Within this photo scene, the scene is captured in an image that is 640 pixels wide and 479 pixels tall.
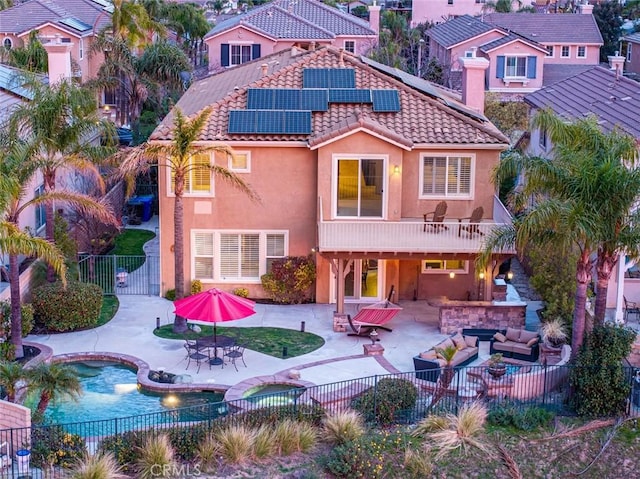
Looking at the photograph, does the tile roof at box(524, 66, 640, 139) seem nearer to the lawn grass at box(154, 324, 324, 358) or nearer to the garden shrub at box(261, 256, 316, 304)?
the garden shrub at box(261, 256, 316, 304)

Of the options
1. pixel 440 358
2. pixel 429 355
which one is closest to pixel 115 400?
pixel 429 355

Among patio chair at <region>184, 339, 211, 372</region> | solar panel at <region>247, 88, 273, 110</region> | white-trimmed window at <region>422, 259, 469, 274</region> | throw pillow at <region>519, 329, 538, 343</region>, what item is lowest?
patio chair at <region>184, 339, 211, 372</region>

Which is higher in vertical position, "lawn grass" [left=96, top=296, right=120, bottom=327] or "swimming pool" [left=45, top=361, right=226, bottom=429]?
"lawn grass" [left=96, top=296, right=120, bottom=327]

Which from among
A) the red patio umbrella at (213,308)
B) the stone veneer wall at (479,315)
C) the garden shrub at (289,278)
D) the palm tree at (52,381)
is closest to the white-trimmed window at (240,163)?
the garden shrub at (289,278)

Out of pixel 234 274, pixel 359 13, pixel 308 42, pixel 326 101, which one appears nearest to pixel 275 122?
pixel 326 101

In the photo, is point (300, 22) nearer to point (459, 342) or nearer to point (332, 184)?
point (332, 184)

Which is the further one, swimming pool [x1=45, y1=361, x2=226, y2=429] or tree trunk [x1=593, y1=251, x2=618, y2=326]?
tree trunk [x1=593, y1=251, x2=618, y2=326]

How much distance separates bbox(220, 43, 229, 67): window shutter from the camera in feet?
219

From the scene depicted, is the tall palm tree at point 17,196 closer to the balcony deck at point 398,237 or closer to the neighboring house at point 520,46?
the balcony deck at point 398,237

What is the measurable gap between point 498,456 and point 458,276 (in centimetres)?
1042

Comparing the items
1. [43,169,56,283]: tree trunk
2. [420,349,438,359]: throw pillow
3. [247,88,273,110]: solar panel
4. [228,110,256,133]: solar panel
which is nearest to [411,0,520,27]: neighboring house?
[247,88,273,110]: solar panel

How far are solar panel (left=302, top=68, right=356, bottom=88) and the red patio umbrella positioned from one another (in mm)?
9545

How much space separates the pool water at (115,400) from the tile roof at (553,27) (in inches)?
2324

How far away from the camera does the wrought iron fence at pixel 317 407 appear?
826 inches
